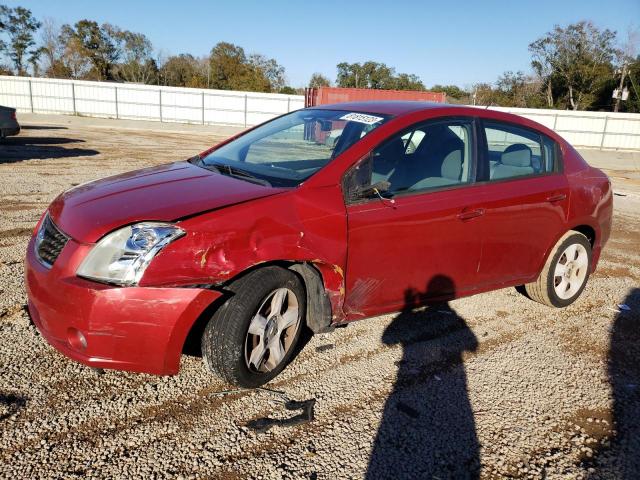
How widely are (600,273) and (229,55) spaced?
66985mm

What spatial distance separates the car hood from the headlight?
53 mm

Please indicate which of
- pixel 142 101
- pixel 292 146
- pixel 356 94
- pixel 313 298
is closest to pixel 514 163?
pixel 292 146

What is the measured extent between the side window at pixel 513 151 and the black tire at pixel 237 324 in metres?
2.03

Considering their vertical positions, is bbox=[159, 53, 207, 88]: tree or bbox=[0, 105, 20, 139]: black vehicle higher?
bbox=[159, 53, 207, 88]: tree

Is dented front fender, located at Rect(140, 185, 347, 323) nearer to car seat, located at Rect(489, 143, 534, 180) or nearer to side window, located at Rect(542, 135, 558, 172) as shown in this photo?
car seat, located at Rect(489, 143, 534, 180)

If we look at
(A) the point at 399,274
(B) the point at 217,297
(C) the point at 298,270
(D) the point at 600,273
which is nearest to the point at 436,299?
(A) the point at 399,274

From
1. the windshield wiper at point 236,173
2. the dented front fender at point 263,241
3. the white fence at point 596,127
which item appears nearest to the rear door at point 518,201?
the dented front fender at point 263,241

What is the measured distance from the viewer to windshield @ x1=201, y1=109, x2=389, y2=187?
11.0 ft

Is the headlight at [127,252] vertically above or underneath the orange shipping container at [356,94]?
underneath

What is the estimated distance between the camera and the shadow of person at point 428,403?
2.47 m

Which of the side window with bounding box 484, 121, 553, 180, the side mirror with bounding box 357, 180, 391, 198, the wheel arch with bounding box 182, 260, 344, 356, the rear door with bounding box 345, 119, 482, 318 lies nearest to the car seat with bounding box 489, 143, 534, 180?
the side window with bounding box 484, 121, 553, 180

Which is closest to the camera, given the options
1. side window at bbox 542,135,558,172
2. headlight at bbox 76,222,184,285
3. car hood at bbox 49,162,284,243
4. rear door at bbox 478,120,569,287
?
headlight at bbox 76,222,184,285

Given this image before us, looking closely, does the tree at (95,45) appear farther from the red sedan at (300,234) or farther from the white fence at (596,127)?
the red sedan at (300,234)

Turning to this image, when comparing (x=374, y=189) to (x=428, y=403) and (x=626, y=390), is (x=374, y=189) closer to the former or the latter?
(x=428, y=403)
